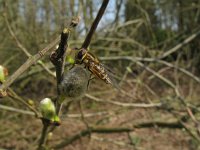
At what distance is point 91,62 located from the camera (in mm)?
713

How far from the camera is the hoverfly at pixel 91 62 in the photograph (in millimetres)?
713

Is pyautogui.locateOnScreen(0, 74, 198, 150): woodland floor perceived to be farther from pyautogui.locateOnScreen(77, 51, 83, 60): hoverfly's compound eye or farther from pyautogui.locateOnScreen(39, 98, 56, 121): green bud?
pyautogui.locateOnScreen(77, 51, 83, 60): hoverfly's compound eye

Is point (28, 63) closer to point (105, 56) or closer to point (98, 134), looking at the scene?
point (105, 56)

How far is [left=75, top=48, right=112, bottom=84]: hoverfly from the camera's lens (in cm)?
71

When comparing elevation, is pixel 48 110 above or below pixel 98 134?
above

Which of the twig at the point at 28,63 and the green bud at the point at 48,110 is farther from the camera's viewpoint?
the green bud at the point at 48,110

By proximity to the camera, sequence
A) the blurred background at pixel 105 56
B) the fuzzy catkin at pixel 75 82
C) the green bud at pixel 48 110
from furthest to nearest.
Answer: the blurred background at pixel 105 56
the green bud at pixel 48 110
the fuzzy catkin at pixel 75 82

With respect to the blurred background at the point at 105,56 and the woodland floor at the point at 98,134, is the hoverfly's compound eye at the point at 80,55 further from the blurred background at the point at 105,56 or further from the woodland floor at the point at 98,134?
the woodland floor at the point at 98,134

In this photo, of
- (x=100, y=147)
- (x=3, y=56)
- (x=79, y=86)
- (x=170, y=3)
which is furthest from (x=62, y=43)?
(x=170, y=3)

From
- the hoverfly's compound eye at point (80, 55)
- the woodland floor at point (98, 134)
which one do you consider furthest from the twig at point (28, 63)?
the woodland floor at point (98, 134)

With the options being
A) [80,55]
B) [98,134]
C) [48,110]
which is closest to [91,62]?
[80,55]

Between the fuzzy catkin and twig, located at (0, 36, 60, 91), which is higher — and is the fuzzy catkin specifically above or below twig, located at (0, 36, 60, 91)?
below

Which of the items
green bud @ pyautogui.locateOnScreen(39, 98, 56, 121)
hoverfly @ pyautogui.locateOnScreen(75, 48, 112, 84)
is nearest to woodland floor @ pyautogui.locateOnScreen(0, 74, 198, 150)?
green bud @ pyautogui.locateOnScreen(39, 98, 56, 121)

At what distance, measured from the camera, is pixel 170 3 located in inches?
210
